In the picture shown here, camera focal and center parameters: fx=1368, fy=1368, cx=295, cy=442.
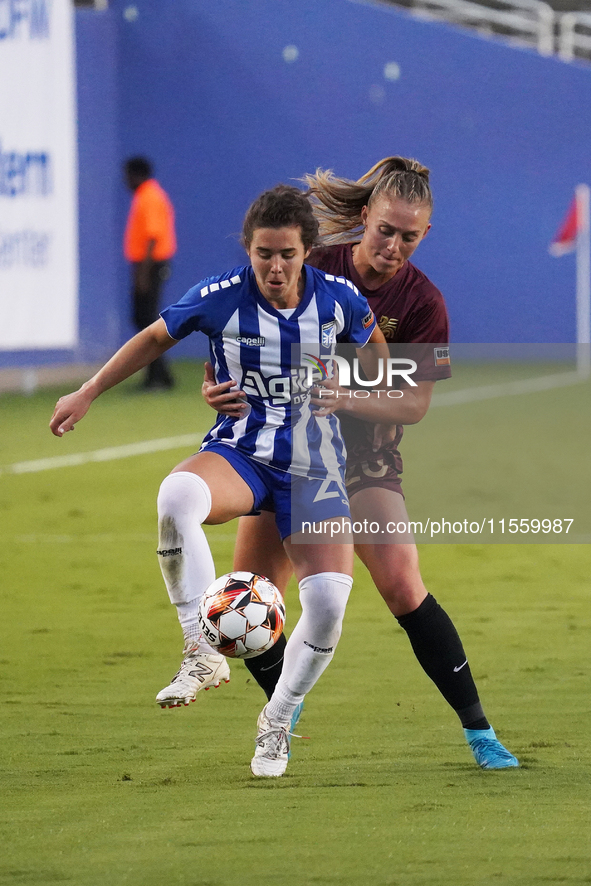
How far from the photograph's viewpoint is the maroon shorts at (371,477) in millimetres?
4617

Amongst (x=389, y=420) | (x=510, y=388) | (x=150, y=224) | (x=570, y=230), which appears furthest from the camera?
(x=570, y=230)

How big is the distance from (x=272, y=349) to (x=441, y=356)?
68 centimetres

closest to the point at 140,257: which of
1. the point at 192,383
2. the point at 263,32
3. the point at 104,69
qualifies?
the point at 192,383

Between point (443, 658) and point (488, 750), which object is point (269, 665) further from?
point (488, 750)

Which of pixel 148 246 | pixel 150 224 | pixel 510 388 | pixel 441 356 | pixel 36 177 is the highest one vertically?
pixel 36 177

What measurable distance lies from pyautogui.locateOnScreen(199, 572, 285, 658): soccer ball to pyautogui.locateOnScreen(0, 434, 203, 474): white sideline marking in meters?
7.51

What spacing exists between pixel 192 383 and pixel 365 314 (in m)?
14.0

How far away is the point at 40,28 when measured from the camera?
16109mm

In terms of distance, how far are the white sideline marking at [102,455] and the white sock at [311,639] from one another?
7.58 meters

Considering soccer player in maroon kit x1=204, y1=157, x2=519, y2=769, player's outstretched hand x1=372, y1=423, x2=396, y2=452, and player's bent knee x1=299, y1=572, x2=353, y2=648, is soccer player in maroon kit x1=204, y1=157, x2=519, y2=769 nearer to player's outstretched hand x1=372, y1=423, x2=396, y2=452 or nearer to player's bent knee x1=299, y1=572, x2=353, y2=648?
player's outstretched hand x1=372, y1=423, x2=396, y2=452

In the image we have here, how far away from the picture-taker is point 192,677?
4176 millimetres

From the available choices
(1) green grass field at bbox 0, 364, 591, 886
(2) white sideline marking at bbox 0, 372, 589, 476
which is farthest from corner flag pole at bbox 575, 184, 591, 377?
(1) green grass field at bbox 0, 364, 591, 886

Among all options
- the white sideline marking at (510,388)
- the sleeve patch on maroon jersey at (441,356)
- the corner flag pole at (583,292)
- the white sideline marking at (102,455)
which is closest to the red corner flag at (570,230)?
the corner flag pole at (583,292)

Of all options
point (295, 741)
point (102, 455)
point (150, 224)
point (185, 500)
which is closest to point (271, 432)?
point (185, 500)
